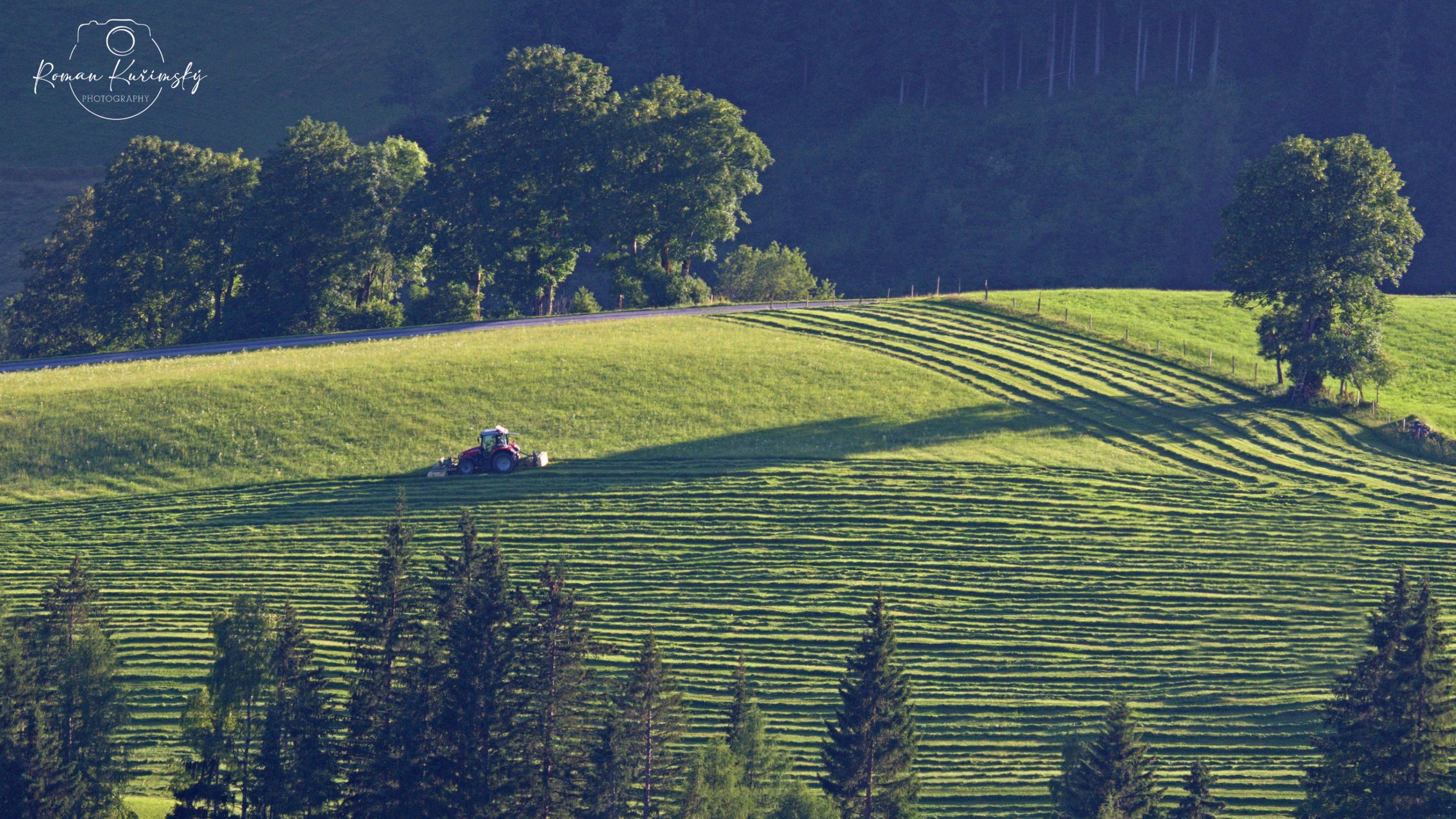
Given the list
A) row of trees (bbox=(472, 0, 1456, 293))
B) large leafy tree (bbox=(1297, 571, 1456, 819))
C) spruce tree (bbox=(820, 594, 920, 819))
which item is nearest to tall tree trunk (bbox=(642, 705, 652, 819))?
spruce tree (bbox=(820, 594, 920, 819))

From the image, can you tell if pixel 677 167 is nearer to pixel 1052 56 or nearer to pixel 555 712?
pixel 555 712

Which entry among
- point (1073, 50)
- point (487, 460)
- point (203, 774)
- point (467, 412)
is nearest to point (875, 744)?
point (203, 774)

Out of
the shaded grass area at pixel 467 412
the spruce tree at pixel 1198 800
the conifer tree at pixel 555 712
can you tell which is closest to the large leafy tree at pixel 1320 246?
the shaded grass area at pixel 467 412

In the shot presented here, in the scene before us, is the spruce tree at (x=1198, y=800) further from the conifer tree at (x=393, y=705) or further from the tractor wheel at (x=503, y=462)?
the tractor wheel at (x=503, y=462)

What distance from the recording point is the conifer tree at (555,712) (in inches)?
1532

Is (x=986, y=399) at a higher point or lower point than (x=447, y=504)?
higher

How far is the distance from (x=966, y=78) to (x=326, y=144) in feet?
261

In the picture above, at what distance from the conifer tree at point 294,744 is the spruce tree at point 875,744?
1394 centimetres

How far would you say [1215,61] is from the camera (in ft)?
469

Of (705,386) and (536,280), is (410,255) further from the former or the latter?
(705,386)

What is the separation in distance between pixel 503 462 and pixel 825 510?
48.4ft

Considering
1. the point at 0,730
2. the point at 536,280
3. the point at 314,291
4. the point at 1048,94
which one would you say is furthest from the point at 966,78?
the point at 0,730

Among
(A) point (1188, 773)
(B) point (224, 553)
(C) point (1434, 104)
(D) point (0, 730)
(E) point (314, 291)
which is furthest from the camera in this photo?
(C) point (1434, 104)

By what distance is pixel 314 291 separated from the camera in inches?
3723
